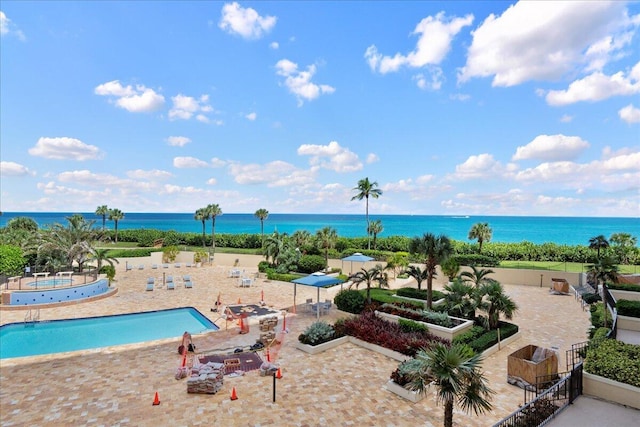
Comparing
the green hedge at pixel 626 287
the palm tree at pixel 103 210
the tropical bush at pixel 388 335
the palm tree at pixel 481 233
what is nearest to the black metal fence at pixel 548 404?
the tropical bush at pixel 388 335

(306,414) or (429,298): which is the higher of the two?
(429,298)

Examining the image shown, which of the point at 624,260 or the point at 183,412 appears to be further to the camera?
the point at 624,260

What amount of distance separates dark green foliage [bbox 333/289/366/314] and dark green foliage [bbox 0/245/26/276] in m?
22.7

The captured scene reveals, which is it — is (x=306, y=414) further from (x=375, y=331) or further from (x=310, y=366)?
(x=375, y=331)

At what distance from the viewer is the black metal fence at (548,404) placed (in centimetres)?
771

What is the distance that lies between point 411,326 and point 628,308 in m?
9.17

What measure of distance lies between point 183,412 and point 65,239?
21510 mm

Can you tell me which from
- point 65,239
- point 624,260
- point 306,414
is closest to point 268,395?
point 306,414

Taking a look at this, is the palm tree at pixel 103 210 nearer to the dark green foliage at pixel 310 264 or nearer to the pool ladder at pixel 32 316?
the dark green foliage at pixel 310 264

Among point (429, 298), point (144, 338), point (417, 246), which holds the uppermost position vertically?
point (417, 246)

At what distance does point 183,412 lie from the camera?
9188mm

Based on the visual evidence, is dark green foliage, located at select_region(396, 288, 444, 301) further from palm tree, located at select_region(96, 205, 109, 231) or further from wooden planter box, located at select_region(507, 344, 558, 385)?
palm tree, located at select_region(96, 205, 109, 231)

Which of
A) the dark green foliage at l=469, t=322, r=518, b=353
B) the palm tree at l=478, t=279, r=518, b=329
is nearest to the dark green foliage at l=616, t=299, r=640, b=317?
the dark green foliage at l=469, t=322, r=518, b=353

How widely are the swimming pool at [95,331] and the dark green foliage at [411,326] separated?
8.75m
